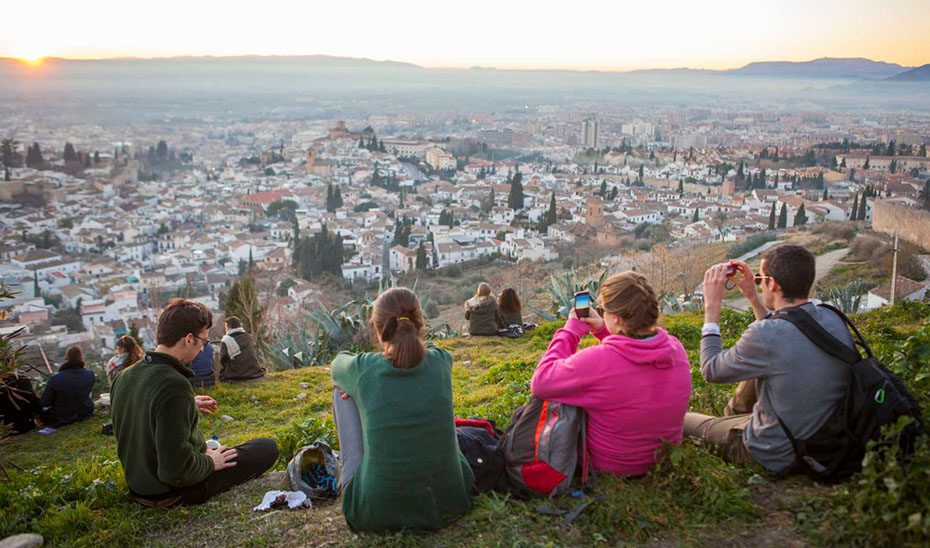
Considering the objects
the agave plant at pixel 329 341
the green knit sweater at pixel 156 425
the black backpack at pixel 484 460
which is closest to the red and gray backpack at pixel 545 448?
the black backpack at pixel 484 460

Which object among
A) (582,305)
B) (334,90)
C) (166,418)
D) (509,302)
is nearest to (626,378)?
(582,305)

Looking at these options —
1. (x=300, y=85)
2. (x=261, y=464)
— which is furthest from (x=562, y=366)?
(x=300, y=85)

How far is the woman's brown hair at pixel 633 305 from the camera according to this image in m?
2.33

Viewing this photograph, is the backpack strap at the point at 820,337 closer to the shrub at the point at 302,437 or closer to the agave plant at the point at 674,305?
the shrub at the point at 302,437

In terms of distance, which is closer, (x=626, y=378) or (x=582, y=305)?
(x=626, y=378)

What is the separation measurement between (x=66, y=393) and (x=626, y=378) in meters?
5.01

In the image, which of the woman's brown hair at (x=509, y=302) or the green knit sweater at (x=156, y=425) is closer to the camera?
the green knit sweater at (x=156, y=425)

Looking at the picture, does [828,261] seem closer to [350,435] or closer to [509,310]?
[509,310]

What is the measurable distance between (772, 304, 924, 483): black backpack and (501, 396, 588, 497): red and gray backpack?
736 millimetres

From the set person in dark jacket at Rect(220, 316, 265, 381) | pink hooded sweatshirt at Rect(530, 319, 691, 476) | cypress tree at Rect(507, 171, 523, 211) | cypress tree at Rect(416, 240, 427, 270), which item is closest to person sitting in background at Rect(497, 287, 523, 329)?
person in dark jacket at Rect(220, 316, 265, 381)

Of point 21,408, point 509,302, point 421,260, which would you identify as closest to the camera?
point 21,408

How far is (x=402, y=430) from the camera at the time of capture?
7.36 feet

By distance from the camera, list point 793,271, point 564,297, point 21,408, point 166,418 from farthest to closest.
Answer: point 564,297, point 21,408, point 166,418, point 793,271

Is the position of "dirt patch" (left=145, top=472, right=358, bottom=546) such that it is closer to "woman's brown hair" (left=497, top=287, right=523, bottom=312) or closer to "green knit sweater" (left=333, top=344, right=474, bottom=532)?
"green knit sweater" (left=333, top=344, right=474, bottom=532)
